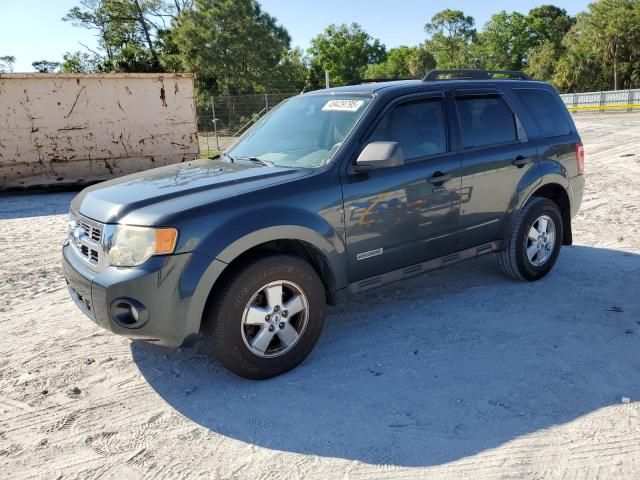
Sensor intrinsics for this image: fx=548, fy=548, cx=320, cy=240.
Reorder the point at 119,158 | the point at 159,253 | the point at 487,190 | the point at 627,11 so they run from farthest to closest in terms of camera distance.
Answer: the point at 627,11 < the point at 119,158 < the point at 487,190 < the point at 159,253

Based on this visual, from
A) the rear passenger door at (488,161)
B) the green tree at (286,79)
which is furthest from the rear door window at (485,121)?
the green tree at (286,79)

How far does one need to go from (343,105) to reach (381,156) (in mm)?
817

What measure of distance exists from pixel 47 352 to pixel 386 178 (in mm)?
2792

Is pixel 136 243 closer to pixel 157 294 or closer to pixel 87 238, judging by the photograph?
pixel 157 294

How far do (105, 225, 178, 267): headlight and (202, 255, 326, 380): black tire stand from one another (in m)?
0.44

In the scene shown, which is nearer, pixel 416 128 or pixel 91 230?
pixel 91 230

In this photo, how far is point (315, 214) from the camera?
3572 mm

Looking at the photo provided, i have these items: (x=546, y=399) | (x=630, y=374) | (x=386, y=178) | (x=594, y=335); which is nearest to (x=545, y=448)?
(x=546, y=399)

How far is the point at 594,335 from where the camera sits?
403 centimetres

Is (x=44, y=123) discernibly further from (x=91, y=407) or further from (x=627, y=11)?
(x=627, y=11)

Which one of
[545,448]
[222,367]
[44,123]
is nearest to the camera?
[545,448]

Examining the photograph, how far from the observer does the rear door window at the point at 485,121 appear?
178 inches

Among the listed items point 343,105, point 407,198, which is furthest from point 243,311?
point 343,105

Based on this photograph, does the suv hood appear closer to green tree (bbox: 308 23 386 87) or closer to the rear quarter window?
the rear quarter window
